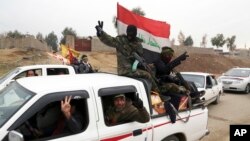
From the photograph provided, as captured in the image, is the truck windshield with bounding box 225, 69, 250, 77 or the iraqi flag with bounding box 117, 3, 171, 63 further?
the truck windshield with bounding box 225, 69, 250, 77

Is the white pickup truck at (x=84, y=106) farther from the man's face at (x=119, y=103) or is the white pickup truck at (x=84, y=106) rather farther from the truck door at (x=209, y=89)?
the truck door at (x=209, y=89)

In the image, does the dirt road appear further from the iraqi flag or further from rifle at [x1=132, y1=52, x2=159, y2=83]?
rifle at [x1=132, y1=52, x2=159, y2=83]

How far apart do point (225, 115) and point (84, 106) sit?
28.2ft

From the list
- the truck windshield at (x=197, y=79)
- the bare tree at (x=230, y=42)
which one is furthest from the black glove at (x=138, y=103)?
the bare tree at (x=230, y=42)

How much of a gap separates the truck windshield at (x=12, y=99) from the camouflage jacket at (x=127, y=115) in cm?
116

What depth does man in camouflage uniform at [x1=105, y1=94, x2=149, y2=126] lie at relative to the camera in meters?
4.60

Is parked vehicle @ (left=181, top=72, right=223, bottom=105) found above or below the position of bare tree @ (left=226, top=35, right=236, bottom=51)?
below

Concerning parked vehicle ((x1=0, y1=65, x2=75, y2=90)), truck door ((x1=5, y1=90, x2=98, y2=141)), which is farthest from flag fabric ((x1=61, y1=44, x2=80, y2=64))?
truck door ((x1=5, y1=90, x2=98, y2=141))

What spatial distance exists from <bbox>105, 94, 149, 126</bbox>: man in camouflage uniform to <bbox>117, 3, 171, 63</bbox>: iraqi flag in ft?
9.16

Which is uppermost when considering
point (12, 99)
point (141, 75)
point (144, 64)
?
point (144, 64)

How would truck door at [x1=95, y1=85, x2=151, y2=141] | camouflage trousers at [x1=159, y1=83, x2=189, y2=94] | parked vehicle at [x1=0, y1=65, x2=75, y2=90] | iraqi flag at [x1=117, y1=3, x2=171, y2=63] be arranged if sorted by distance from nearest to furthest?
truck door at [x1=95, y1=85, x2=151, y2=141], camouflage trousers at [x1=159, y1=83, x2=189, y2=94], iraqi flag at [x1=117, y1=3, x2=171, y2=63], parked vehicle at [x1=0, y1=65, x2=75, y2=90]

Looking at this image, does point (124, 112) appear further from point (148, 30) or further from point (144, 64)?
point (148, 30)

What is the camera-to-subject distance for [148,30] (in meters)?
7.75

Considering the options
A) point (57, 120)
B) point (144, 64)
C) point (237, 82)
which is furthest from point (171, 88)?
point (237, 82)
